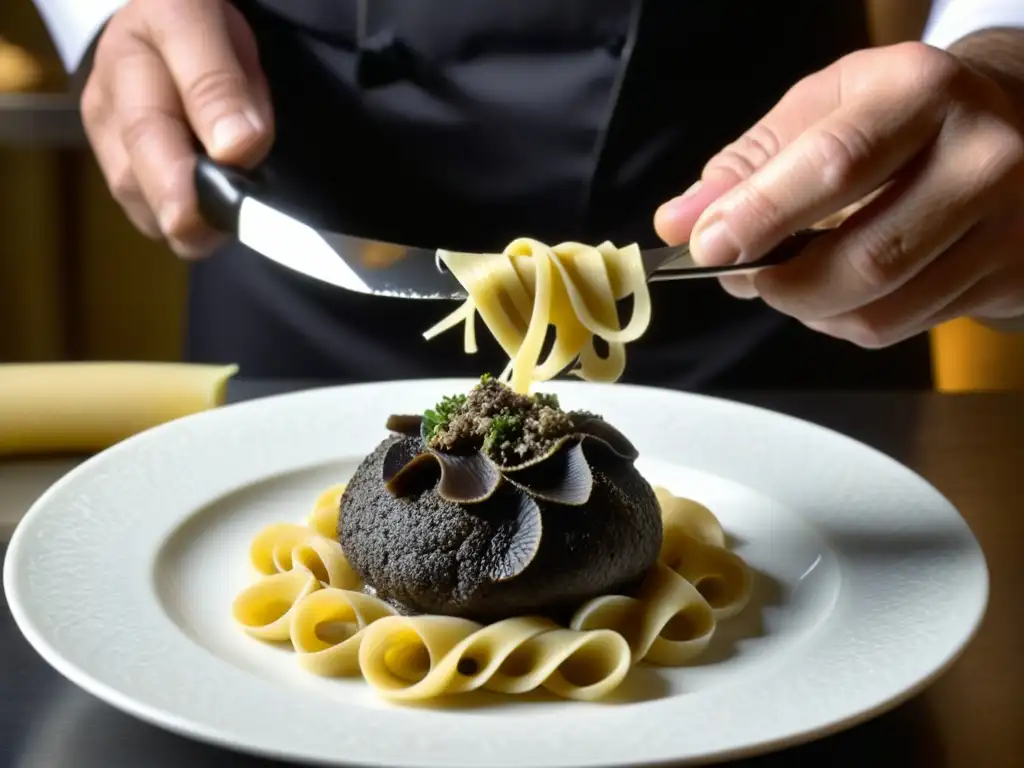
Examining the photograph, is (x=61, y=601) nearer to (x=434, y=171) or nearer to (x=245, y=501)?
(x=245, y=501)

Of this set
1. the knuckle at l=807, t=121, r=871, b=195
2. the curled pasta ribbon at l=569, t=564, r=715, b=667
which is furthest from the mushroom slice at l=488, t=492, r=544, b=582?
the knuckle at l=807, t=121, r=871, b=195

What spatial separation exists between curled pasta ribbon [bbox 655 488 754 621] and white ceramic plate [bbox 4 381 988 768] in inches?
1.5

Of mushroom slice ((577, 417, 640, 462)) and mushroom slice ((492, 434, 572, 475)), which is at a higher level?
mushroom slice ((492, 434, 572, 475))

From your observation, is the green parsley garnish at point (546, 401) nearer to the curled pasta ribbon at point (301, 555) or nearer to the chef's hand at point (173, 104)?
the curled pasta ribbon at point (301, 555)

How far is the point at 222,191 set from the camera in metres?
1.95

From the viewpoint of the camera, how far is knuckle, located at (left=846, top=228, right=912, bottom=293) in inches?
66.9

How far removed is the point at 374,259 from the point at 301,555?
44 cm

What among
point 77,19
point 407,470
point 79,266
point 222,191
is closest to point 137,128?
point 222,191

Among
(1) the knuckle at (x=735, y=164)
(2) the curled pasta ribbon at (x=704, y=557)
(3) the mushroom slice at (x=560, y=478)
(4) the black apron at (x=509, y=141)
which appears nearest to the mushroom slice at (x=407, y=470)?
(3) the mushroom slice at (x=560, y=478)

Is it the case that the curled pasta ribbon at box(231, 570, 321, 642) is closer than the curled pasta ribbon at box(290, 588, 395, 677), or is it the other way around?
the curled pasta ribbon at box(290, 588, 395, 677)

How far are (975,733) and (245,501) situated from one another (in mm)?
1134

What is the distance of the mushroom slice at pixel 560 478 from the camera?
157cm

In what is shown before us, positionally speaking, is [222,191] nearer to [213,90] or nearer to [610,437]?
[213,90]

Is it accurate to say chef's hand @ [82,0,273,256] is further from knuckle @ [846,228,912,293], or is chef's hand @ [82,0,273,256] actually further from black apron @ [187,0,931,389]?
knuckle @ [846,228,912,293]
